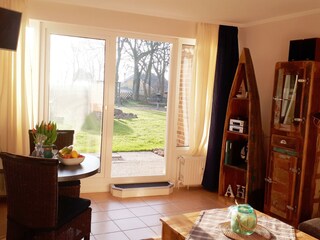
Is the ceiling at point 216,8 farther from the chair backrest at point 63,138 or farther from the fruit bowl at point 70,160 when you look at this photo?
the fruit bowl at point 70,160

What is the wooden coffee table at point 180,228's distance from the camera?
7.60ft

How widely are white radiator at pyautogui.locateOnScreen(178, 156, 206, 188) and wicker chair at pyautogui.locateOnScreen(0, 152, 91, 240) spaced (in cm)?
238

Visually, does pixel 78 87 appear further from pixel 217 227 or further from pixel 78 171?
pixel 217 227

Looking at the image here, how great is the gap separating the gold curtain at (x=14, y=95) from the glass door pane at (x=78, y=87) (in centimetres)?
43

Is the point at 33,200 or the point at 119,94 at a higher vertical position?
the point at 119,94

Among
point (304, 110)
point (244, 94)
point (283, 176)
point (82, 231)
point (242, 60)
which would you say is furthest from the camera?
point (244, 94)

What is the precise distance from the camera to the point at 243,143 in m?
4.39

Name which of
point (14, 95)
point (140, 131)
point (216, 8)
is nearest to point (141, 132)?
point (140, 131)

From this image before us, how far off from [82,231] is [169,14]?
282cm

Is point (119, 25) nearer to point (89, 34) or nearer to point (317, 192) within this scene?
point (89, 34)

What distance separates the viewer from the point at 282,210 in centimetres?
364

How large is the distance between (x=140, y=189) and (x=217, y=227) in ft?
6.95

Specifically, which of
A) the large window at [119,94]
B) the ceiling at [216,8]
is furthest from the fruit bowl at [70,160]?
the ceiling at [216,8]

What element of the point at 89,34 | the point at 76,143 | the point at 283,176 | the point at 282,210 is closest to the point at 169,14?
the point at 89,34
